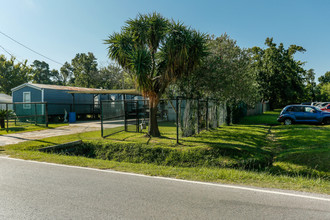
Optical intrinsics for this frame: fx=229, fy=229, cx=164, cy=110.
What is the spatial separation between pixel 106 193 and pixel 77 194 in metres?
0.52

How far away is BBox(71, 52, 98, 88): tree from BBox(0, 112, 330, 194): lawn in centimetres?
3889

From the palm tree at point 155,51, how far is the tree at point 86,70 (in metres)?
37.4

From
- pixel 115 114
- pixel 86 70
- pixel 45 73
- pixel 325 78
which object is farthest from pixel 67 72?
pixel 325 78

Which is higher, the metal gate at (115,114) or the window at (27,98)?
the window at (27,98)

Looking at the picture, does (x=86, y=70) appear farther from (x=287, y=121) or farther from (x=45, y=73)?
(x=287, y=121)

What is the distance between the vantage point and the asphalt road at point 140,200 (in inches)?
133

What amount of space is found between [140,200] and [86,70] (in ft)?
162

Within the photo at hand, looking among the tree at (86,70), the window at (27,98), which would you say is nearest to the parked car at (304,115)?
the window at (27,98)

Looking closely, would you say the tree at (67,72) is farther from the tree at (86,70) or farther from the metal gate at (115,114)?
the metal gate at (115,114)

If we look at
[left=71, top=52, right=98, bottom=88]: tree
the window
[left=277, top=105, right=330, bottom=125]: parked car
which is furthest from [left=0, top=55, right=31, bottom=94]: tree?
[left=277, top=105, right=330, bottom=125]: parked car

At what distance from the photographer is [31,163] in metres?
6.67

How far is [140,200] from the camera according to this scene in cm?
394

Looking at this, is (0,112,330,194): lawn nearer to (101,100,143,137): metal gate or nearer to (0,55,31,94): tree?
(101,100,143,137): metal gate

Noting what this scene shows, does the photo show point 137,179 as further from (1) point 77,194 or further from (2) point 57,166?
(2) point 57,166
